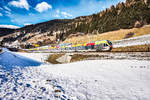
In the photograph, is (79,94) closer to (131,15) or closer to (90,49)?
(90,49)

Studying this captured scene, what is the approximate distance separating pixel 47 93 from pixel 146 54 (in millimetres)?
19129

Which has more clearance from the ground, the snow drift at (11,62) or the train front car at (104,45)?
the train front car at (104,45)

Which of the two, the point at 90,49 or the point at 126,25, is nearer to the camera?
the point at 90,49

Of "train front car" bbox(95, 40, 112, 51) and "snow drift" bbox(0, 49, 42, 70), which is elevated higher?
"train front car" bbox(95, 40, 112, 51)

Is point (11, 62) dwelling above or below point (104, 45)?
below

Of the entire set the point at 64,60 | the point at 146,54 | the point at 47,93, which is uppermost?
the point at 146,54

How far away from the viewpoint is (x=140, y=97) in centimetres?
557

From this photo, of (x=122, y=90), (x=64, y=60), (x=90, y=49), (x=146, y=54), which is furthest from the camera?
(x=64, y=60)

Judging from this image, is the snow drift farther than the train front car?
No

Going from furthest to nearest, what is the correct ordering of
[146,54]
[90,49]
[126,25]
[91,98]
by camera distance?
[126,25] < [90,49] < [146,54] < [91,98]

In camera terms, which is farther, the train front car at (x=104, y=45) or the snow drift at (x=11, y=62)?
the train front car at (x=104, y=45)

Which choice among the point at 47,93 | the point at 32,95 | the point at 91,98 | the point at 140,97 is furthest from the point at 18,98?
the point at 140,97

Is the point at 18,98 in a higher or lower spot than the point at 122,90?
higher

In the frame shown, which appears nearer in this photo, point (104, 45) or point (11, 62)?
point (11, 62)
